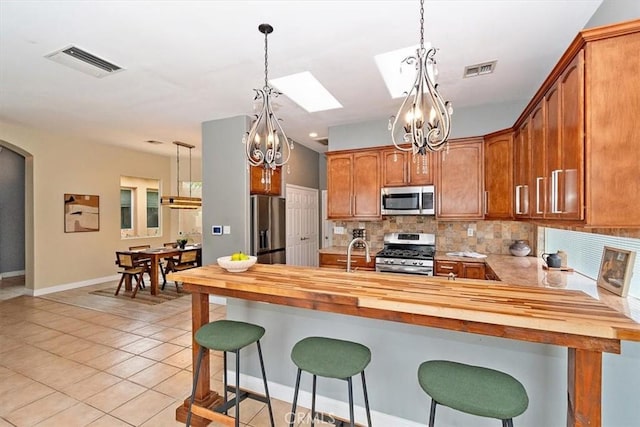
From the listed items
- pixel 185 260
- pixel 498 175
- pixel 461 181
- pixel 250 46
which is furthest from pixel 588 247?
pixel 185 260

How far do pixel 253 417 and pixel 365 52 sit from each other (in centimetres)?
314

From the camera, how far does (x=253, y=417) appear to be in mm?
2301

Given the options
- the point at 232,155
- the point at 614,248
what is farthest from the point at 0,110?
the point at 614,248

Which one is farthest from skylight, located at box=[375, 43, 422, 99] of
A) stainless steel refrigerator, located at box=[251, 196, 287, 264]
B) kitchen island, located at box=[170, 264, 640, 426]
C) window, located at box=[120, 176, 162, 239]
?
window, located at box=[120, 176, 162, 239]

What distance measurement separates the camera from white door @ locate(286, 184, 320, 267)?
237 inches

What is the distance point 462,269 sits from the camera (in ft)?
12.4

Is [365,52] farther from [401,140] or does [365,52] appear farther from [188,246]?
[188,246]

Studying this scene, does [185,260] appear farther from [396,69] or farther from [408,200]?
[396,69]

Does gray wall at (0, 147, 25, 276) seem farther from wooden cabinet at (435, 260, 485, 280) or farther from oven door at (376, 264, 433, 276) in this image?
wooden cabinet at (435, 260, 485, 280)

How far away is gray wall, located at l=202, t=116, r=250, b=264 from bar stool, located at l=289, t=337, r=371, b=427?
122 inches

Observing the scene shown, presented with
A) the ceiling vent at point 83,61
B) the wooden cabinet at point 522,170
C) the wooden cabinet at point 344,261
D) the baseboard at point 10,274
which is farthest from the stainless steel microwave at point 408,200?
the baseboard at point 10,274

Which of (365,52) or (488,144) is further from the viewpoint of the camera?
(488,144)

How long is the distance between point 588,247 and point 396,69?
8.04ft

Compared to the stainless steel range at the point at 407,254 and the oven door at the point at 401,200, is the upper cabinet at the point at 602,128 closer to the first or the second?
the stainless steel range at the point at 407,254
